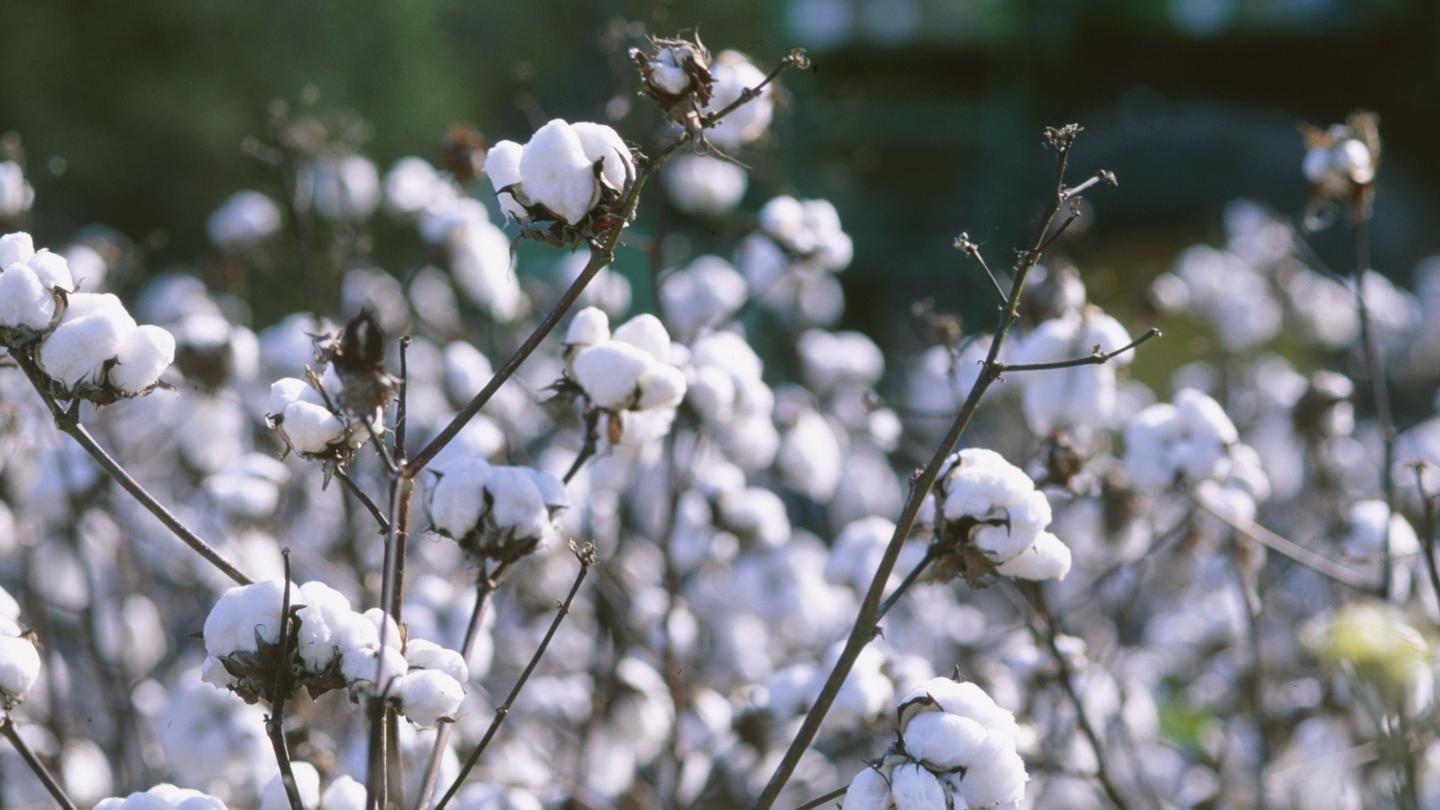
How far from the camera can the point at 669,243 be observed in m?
3.65

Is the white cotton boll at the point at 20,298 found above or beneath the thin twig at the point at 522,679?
above

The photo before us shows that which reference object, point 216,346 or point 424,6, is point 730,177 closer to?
point 216,346

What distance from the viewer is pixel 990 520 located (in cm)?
107

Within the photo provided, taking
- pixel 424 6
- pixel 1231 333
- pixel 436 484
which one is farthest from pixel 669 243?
pixel 424 6

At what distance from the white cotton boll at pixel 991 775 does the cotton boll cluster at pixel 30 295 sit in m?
0.72

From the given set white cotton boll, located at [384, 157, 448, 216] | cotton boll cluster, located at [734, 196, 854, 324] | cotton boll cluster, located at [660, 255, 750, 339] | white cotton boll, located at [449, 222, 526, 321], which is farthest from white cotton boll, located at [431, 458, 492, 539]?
white cotton boll, located at [384, 157, 448, 216]

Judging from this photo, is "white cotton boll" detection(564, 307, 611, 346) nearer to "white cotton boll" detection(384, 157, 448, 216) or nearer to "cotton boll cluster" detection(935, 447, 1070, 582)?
"cotton boll cluster" detection(935, 447, 1070, 582)

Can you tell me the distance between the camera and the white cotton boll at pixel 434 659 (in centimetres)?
104

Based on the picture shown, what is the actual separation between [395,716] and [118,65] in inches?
355

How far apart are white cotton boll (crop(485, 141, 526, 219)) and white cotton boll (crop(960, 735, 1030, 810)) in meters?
0.49

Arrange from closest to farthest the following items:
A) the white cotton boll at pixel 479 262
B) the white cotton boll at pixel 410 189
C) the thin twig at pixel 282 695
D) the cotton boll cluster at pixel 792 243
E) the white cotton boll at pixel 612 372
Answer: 1. the thin twig at pixel 282 695
2. the white cotton boll at pixel 612 372
3. the cotton boll cluster at pixel 792 243
4. the white cotton boll at pixel 479 262
5. the white cotton boll at pixel 410 189

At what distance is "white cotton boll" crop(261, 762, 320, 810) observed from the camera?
114 cm

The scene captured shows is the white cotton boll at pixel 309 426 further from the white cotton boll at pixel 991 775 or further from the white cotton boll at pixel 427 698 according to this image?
the white cotton boll at pixel 991 775

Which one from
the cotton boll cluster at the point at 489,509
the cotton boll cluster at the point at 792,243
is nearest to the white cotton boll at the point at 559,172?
the cotton boll cluster at the point at 489,509
